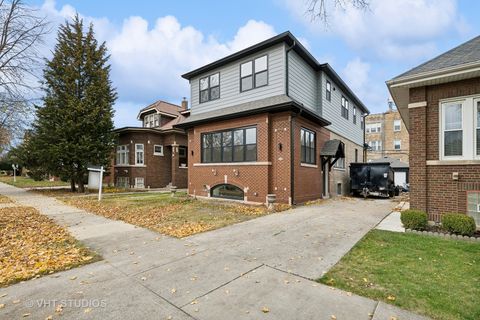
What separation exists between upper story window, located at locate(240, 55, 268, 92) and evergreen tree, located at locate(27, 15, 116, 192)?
38.3 feet

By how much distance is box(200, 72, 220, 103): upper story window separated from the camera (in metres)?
14.8

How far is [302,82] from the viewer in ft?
43.7

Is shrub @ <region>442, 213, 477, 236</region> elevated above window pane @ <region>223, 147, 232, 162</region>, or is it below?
below

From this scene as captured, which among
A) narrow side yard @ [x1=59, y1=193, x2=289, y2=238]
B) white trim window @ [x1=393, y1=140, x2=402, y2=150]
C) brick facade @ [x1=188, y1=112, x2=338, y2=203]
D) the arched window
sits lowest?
narrow side yard @ [x1=59, y1=193, x2=289, y2=238]

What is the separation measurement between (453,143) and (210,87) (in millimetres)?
12017

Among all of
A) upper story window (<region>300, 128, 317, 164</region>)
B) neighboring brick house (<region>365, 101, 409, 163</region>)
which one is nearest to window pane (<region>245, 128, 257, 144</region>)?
upper story window (<region>300, 128, 317, 164</region>)

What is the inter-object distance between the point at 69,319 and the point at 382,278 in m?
4.47

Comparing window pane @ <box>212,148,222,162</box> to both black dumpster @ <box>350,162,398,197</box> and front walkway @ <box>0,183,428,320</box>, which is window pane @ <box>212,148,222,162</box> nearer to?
front walkway @ <box>0,183,428,320</box>

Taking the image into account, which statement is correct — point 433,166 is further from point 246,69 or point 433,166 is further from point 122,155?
point 122,155

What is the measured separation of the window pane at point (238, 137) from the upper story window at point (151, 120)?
1421cm

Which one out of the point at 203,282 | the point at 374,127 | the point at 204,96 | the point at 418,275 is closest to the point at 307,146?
the point at 204,96

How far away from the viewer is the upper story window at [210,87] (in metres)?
14.8

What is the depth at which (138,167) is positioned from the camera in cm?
2222

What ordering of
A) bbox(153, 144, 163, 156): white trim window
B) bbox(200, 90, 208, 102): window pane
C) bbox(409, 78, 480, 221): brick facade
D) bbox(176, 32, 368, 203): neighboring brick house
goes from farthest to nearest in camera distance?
bbox(153, 144, 163, 156): white trim window
bbox(200, 90, 208, 102): window pane
bbox(176, 32, 368, 203): neighboring brick house
bbox(409, 78, 480, 221): brick facade
